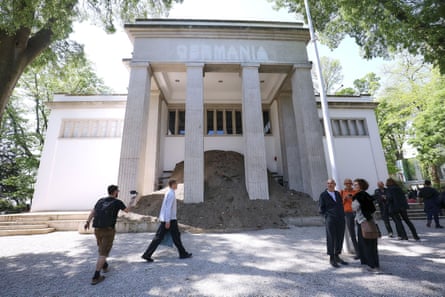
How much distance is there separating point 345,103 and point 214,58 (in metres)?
11.1

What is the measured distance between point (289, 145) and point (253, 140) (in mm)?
4090

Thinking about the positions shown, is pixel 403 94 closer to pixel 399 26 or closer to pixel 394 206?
pixel 399 26

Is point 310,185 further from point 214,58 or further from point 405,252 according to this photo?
point 214,58

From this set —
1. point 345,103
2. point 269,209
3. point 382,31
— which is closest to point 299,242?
point 269,209

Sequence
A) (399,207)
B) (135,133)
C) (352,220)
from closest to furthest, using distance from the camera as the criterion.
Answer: (352,220)
(399,207)
(135,133)

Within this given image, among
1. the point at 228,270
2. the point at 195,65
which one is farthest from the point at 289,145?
the point at 228,270

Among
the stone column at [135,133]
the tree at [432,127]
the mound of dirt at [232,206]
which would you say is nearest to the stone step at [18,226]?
the stone column at [135,133]

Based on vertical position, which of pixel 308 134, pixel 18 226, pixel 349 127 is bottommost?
pixel 18 226

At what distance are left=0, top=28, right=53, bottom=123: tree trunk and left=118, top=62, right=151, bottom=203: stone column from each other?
394 cm

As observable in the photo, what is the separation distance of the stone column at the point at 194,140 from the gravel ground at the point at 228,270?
130 inches

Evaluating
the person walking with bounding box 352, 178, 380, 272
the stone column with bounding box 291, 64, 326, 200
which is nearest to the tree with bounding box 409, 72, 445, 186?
the stone column with bounding box 291, 64, 326, 200

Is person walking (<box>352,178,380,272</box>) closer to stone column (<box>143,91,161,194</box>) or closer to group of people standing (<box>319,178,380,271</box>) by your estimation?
group of people standing (<box>319,178,380,271</box>)

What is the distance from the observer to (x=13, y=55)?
18.3 ft

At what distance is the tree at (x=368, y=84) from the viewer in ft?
70.9
